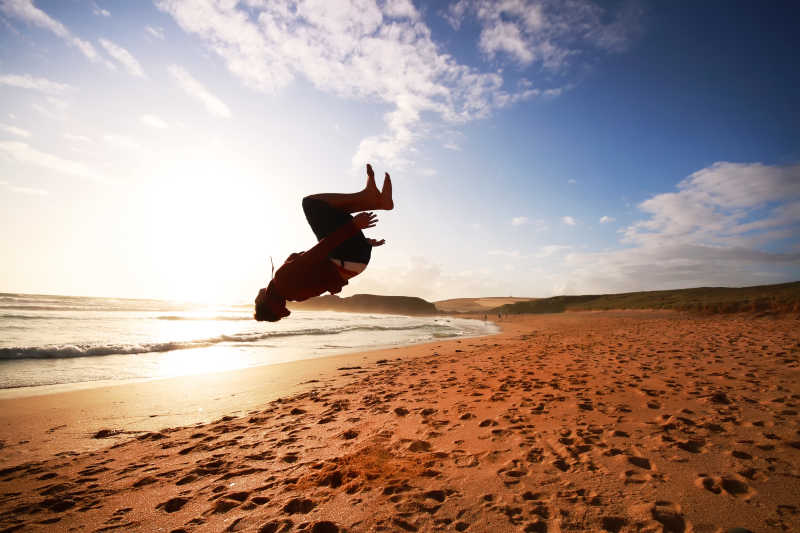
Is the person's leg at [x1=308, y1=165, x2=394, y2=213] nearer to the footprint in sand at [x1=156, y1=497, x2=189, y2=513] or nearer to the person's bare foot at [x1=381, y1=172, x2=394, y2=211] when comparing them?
the person's bare foot at [x1=381, y1=172, x2=394, y2=211]

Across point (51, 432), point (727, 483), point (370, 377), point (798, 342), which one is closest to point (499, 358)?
point (370, 377)

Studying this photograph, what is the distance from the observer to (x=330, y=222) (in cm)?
→ 214

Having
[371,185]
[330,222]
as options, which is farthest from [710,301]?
[330,222]

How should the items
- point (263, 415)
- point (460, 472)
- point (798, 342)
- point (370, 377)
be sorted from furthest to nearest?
point (798, 342), point (370, 377), point (263, 415), point (460, 472)

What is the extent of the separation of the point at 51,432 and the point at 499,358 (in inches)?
405

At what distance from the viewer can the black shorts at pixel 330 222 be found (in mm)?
2111

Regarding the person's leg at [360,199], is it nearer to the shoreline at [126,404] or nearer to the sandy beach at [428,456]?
the sandy beach at [428,456]

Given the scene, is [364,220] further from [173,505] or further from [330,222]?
[173,505]

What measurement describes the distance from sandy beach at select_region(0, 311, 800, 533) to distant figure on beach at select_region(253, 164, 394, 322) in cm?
187

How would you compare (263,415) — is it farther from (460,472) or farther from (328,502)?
(460,472)

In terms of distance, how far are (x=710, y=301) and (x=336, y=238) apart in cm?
4800

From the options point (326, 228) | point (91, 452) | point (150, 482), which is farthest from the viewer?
point (91, 452)

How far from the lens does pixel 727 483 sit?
2846 millimetres

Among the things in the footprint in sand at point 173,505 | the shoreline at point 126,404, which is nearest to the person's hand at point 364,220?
the footprint in sand at point 173,505
